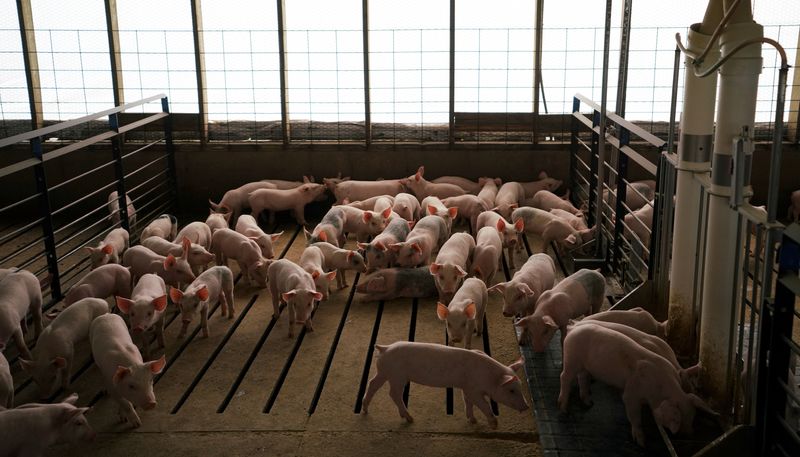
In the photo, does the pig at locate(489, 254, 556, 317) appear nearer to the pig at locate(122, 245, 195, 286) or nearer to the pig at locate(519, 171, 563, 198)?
the pig at locate(122, 245, 195, 286)

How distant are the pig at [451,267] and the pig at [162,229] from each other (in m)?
2.47

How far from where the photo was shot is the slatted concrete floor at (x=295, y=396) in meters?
3.69

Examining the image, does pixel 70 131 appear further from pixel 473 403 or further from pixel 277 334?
pixel 473 403

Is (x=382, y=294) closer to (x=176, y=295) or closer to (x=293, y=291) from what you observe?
(x=293, y=291)

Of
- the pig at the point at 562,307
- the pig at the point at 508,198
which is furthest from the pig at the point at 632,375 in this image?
the pig at the point at 508,198

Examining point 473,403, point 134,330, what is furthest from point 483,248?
point 134,330

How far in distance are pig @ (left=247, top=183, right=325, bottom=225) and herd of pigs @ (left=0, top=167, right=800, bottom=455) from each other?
12 mm

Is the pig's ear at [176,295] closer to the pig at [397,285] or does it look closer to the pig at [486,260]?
the pig at [397,285]

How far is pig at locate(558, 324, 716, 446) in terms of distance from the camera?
11.0 feet

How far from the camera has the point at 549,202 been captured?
742cm

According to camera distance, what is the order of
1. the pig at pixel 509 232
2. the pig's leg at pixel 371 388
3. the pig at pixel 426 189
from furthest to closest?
the pig at pixel 426 189
the pig at pixel 509 232
the pig's leg at pixel 371 388

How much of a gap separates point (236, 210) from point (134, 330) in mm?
3283

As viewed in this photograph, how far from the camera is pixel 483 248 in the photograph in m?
5.80

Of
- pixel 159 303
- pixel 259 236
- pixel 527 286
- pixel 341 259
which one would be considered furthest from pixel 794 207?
pixel 159 303
